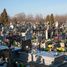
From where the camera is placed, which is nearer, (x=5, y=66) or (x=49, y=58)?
(x=5, y=66)

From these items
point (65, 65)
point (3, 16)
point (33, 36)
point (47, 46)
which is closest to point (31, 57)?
point (65, 65)

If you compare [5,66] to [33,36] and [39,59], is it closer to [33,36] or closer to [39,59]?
[39,59]

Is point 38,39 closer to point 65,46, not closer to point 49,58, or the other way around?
point 65,46

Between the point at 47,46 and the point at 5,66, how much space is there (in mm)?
9410

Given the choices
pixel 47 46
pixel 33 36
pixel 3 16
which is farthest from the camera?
pixel 3 16

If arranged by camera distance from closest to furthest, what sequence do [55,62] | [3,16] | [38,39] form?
[55,62]
[38,39]
[3,16]

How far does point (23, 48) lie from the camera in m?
16.1

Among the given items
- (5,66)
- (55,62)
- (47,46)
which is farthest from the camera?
(47,46)

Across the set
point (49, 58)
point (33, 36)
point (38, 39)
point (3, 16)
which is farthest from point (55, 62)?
point (3, 16)

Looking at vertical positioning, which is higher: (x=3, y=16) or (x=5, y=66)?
(x=3, y=16)

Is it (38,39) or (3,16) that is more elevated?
(3,16)

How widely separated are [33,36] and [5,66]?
49.2 feet

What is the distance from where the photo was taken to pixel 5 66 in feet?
39.7

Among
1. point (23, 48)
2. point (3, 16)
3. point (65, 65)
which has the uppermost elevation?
point (3, 16)
